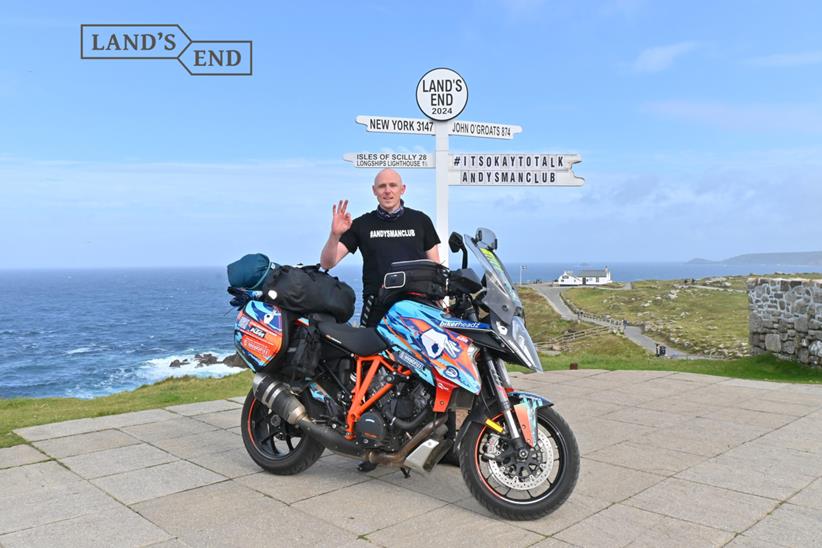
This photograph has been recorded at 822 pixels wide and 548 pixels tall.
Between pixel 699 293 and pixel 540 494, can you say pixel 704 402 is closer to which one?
pixel 540 494

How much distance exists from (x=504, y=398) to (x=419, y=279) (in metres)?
0.79

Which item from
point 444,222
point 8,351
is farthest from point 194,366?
point 444,222

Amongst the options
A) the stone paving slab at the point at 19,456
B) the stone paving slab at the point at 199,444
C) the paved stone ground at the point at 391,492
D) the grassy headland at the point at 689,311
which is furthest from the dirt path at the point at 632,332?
the stone paving slab at the point at 19,456

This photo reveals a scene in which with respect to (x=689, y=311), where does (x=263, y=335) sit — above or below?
above

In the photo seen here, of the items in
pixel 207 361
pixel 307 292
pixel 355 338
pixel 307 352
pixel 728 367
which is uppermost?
pixel 307 292

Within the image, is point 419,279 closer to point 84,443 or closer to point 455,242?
point 455,242

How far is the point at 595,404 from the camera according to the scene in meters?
6.65

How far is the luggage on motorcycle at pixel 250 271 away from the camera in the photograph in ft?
14.4

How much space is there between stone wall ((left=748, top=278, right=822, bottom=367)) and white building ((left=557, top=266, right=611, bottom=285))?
343 feet

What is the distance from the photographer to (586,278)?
115 m

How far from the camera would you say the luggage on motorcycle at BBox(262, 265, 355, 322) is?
13.8 ft

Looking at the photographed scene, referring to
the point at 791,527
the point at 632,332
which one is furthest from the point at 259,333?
the point at 632,332

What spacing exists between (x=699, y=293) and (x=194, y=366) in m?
54.5

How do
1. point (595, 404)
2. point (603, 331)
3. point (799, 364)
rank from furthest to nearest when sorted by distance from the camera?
1. point (603, 331)
2. point (799, 364)
3. point (595, 404)
